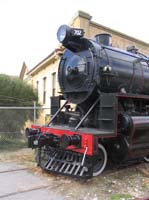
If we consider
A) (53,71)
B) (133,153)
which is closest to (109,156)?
(133,153)

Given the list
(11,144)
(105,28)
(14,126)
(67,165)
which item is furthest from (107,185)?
(105,28)

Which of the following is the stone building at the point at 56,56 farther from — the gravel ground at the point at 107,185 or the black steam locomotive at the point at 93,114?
the gravel ground at the point at 107,185

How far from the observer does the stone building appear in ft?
38.4

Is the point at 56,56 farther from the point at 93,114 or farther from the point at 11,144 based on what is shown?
the point at 93,114

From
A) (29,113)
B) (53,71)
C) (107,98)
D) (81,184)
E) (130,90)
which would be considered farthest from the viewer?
(53,71)

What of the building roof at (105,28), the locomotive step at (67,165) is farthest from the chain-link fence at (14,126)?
the building roof at (105,28)

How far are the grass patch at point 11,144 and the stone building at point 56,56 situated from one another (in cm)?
305

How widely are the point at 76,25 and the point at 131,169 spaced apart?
23.3ft

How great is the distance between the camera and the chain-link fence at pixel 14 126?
31.3 feet

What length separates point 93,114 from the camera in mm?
6250

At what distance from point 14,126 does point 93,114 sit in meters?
5.55

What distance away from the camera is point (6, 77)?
13.4 meters

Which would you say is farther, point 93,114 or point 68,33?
point 93,114

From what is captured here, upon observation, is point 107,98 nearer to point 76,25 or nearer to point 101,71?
point 101,71
